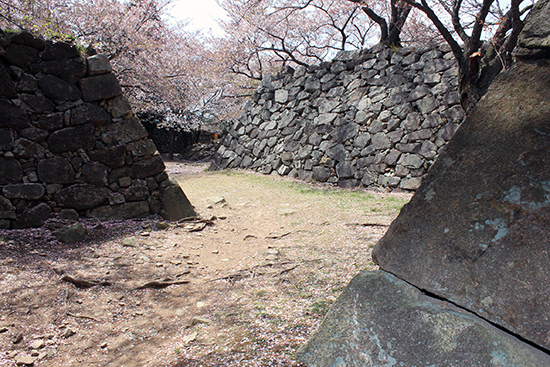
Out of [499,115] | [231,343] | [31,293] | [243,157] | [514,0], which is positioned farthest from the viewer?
[243,157]

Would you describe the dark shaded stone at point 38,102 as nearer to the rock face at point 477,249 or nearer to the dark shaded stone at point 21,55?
the dark shaded stone at point 21,55

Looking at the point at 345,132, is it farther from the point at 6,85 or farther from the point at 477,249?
the point at 477,249

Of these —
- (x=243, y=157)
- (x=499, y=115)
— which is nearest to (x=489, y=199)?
(x=499, y=115)

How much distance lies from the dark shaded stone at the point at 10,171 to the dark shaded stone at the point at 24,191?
72 millimetres

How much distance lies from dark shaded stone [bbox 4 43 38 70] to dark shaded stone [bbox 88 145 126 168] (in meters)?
1.19

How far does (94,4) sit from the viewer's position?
963 cm

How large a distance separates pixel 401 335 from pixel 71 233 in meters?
3.58

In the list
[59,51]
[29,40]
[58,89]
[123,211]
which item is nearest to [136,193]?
[123,211]

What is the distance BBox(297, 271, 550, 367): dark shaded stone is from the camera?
1.06m

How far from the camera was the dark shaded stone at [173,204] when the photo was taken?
4.57 metres

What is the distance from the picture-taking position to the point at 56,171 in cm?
391

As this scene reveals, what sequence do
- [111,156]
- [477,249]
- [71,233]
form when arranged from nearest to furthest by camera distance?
[477,249], [71,233], [111,156]

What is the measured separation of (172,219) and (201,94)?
12.9 metres

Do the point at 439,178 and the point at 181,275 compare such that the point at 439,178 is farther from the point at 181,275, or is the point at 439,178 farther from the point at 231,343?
the point at 181,275
